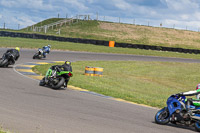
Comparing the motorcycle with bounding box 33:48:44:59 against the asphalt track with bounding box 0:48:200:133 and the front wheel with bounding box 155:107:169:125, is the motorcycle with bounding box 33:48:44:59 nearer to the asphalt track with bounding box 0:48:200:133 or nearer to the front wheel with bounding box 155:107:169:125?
the asphalt track with bounding box 0:48:200:133

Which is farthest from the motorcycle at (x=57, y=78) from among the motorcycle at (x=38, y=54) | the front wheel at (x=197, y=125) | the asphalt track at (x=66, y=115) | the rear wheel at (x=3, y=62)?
the motorcycle at (x=38, y=54)

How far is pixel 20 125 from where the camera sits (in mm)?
7426

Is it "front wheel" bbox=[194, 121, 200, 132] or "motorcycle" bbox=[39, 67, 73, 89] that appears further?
"motorcycle" bbox=[39, 67, 73, 89]

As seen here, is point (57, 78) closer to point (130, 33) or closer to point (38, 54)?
point (38, 54)

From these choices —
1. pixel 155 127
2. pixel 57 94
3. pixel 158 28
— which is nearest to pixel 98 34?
pixel 158 28

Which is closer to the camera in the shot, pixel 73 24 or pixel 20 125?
pixel 20 125

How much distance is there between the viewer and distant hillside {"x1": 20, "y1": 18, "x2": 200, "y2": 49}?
2680 inches

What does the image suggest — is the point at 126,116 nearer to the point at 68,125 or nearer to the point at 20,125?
the point at 68,125

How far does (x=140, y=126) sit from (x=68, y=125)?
194cm

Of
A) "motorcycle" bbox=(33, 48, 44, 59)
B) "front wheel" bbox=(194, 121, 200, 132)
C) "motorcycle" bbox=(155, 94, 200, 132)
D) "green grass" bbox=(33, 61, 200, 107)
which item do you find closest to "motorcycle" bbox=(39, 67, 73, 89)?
"green grass" bbox=(33, 61, 200, 107)

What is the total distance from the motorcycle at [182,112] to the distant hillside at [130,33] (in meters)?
55.2

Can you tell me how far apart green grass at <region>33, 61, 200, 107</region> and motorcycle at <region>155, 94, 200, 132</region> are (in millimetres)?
4318

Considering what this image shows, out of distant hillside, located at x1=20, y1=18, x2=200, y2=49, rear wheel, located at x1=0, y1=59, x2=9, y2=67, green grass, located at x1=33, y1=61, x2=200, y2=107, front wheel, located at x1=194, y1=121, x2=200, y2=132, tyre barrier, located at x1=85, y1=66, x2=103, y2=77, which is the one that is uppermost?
distant hillside, located at x1=20, y1=18, x2=200, y2=49

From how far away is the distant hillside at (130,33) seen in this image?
6806 centimetres
